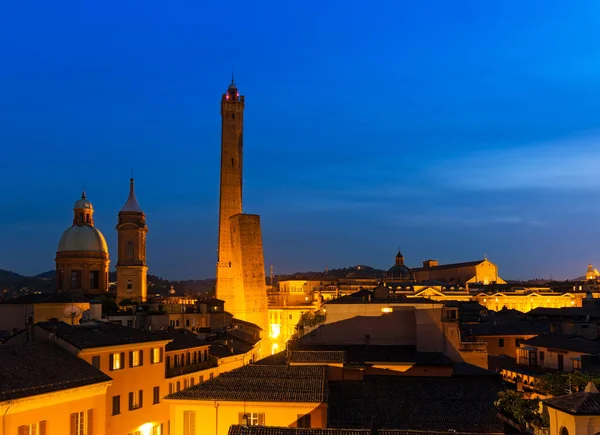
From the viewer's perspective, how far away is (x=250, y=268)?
3575 inches

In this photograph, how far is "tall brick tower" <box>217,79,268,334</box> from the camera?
90.7 m

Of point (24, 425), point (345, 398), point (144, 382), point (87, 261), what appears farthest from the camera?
point (87, 261)

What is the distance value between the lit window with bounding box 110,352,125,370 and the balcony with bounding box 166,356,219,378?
4.81 metres

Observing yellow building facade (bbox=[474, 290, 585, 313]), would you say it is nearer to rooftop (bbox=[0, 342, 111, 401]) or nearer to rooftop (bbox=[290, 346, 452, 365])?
rooftop (bbox=[290, 346, 452, 365])

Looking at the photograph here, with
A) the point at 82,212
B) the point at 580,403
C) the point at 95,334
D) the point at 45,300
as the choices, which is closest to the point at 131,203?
the point at 82,212

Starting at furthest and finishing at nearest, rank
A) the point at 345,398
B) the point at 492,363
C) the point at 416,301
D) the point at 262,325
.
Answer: the point at 262,325 < the point at 492,363 < the point at 416,301 < the point at 345,398

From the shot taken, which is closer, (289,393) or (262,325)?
(289,393)

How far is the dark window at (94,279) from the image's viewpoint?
81.6 metres

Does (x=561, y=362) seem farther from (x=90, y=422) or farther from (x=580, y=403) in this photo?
(x=580, y=403)

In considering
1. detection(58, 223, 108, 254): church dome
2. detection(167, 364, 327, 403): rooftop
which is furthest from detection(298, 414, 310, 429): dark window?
detection(58, 223, 108, 254): church dome

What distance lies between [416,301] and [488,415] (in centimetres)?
2192

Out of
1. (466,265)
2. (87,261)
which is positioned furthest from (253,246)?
(466,265)

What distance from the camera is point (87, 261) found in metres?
80.6

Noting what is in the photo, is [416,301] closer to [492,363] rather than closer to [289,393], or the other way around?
[492,363]
